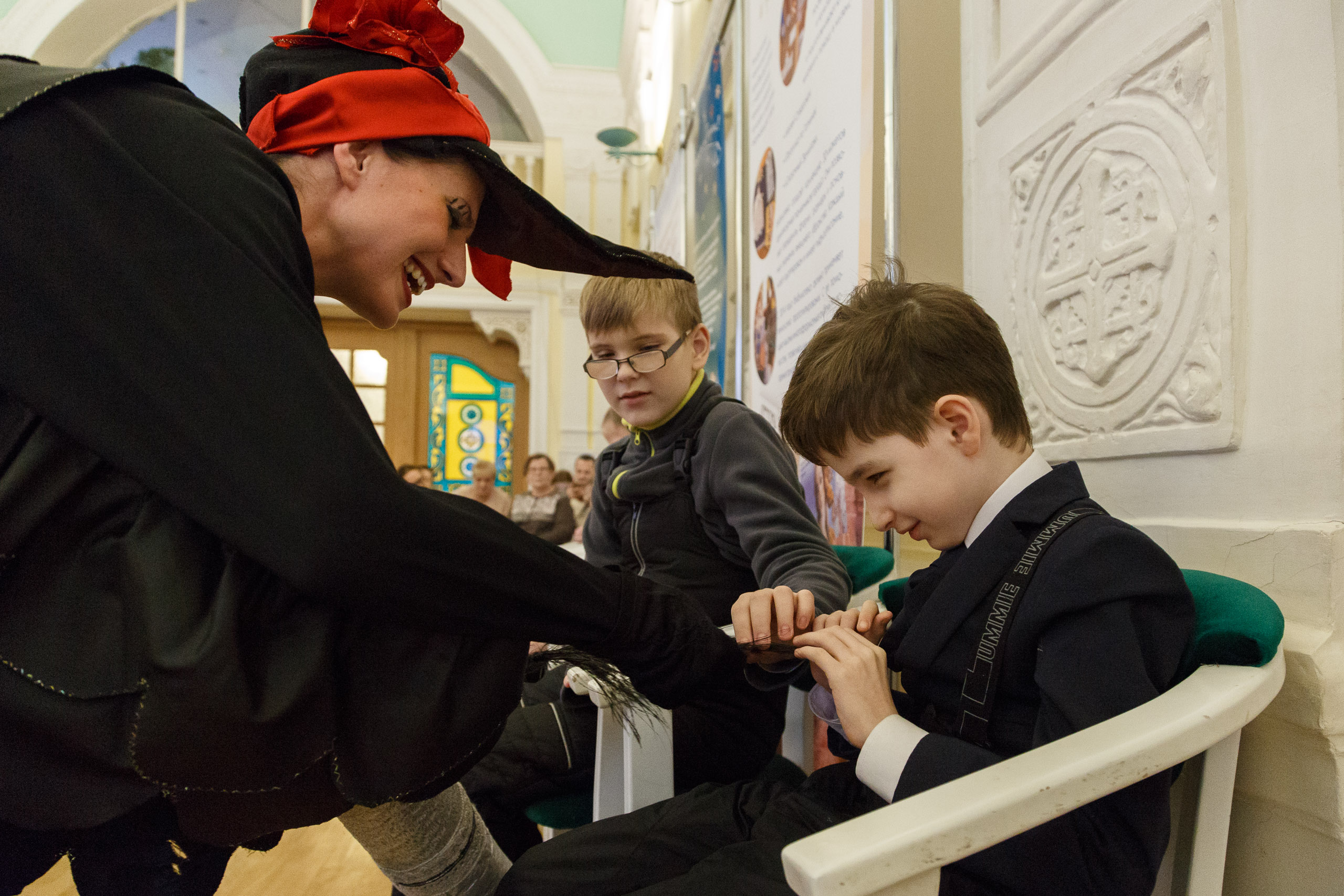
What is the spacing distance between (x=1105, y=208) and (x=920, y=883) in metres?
0.84

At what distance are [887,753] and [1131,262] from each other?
2.08 ft

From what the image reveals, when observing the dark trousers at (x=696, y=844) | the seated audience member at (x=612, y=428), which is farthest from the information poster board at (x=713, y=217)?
the dark trousers at (x=696, y=844)

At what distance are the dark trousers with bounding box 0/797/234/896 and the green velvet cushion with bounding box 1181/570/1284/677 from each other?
0.79 meters

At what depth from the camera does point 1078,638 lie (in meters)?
0.64

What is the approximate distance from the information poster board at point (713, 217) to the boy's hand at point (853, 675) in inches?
81.3

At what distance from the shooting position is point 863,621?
2.95 ft

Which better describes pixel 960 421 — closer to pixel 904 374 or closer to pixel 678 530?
pixel 904 374

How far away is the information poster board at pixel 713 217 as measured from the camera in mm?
2992

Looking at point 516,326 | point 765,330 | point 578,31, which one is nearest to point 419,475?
point 516,326

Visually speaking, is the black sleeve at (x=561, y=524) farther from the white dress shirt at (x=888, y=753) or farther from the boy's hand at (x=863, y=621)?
the white dress shirt at (x=888, y=753)

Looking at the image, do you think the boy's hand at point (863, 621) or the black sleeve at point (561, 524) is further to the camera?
the black sleeve at point (561, 524)

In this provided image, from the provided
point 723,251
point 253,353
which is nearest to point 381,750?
point 253,353

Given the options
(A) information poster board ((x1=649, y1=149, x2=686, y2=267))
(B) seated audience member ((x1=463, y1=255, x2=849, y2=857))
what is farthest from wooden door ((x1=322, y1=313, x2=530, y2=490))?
(B) seated audience member ((x1=463, y1=255, x2=849, y2=857))

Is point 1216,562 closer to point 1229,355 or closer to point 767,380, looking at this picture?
point 1229,355
